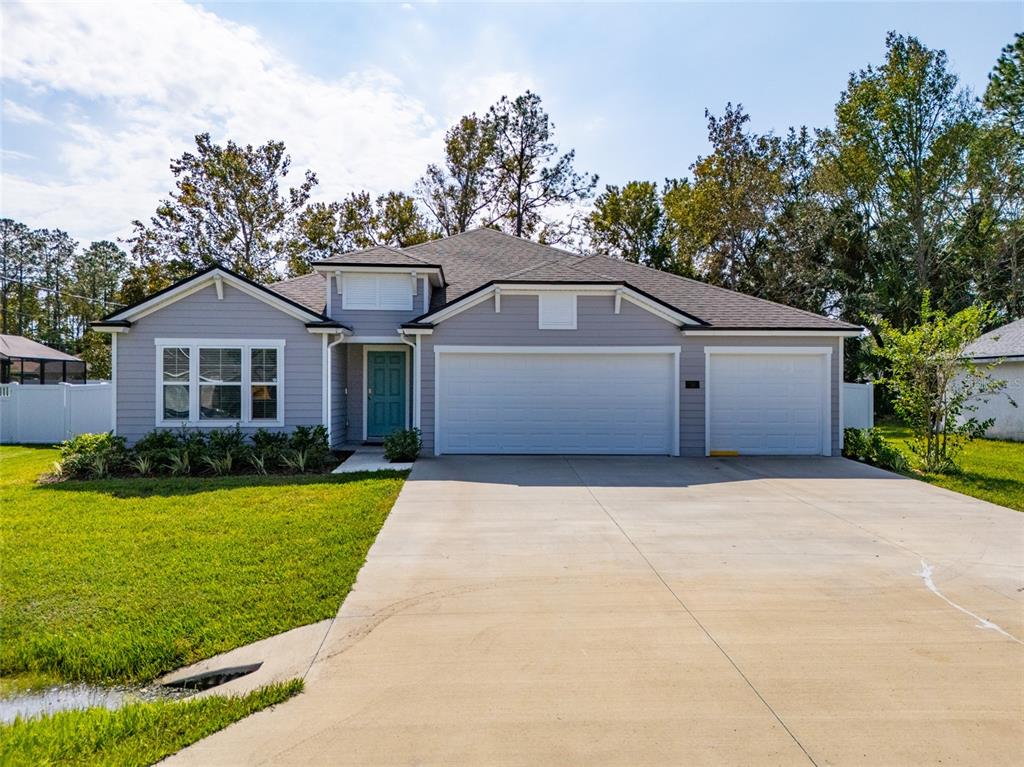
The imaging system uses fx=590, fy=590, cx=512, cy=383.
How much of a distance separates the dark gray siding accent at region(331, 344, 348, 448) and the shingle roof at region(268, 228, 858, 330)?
1.34 m

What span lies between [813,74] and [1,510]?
16.3 metres

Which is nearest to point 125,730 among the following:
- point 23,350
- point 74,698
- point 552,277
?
point 74,698

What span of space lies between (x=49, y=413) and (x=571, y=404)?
13.5 meters

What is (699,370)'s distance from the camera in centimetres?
1238

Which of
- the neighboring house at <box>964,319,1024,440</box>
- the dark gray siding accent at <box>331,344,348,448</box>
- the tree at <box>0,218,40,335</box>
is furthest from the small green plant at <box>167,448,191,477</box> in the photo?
the tree at <box>0,218,40,335</box>

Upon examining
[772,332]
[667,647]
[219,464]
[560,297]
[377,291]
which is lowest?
[667,647]

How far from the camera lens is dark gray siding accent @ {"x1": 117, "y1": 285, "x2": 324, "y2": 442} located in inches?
456

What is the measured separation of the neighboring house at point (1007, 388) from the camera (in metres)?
16.4

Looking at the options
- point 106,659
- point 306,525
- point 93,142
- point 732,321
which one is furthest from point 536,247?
point 106,659

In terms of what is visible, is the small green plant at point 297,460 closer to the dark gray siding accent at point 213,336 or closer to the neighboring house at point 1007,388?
the dark gray siding accent at point 213,336

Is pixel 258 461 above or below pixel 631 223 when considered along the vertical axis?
below

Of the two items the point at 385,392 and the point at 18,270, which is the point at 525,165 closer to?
the point at 385,392

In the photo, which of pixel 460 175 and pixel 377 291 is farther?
pixel 460 175

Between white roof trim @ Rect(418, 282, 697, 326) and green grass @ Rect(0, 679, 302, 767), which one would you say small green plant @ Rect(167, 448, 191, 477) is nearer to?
white roof trim @ Rect(418, 282, 697, 326)
